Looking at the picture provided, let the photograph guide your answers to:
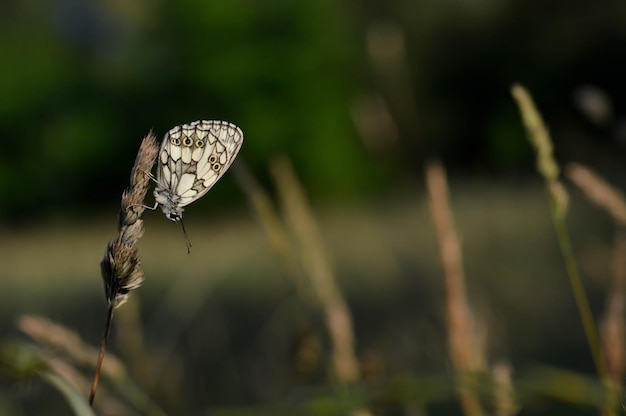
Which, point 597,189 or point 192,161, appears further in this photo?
point 597,189

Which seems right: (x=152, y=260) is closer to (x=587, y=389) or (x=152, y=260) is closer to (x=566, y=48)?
(x=587, y=389)

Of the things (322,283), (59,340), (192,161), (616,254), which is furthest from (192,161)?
(616,254)

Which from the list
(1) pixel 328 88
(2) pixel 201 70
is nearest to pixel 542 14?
(1) pixel 328 88

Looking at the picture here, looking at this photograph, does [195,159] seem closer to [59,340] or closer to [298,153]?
[59,340]

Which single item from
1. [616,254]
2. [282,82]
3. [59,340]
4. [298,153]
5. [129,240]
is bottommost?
[298,153]

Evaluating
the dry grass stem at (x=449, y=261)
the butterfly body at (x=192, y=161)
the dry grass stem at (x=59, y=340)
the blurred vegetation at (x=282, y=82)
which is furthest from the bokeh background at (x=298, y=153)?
the butterfly body at (x=192, y=161)

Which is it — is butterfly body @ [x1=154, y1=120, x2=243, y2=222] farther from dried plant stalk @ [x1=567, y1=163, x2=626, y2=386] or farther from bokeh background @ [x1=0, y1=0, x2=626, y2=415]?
bokeh background @ [x1=0, y1=0, x2=626, y2=415]
